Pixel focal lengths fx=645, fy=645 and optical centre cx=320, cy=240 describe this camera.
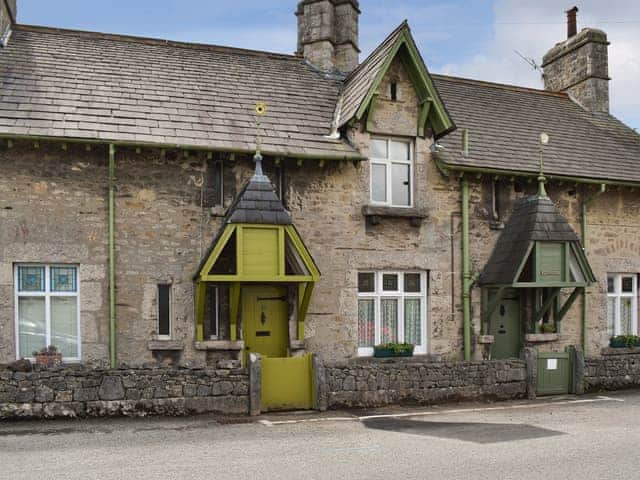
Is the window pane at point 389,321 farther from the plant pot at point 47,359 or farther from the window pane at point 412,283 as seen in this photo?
the plant pot at point 47,359

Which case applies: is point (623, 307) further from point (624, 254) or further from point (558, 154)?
point (558, 154)

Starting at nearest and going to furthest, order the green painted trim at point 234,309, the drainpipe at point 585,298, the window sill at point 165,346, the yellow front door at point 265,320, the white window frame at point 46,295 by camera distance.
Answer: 1. the white window frame at point 46,295
2. the green painted trim at point 234,309
3. the window sill at point 165,346
4. the yellow front door at point 265,320
5. the drainpipe at point 585,298

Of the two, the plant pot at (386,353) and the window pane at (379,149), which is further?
the window pane at (379,149)

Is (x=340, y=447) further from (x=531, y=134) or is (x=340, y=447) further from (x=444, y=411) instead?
(x=531, y=134)

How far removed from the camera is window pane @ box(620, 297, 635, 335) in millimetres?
16516

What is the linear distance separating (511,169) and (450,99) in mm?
3558

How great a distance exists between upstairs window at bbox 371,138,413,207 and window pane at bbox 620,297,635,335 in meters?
6.55

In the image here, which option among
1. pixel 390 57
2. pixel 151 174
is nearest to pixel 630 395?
pixel 390 57

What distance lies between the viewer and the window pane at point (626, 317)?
54.2 feet

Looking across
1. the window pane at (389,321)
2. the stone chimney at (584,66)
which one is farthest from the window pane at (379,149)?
the stone chimney at (584,66)

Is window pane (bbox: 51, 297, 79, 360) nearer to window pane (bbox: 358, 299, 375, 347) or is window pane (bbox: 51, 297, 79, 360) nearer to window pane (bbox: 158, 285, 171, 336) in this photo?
window pane (bbox: 158, 285, 171, 336)

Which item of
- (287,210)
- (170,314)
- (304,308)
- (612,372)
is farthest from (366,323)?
(612,372)

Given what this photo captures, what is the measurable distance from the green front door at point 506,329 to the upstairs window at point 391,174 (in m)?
3.47

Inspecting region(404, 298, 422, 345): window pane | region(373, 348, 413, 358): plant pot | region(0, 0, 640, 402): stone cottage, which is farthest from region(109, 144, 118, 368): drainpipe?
region(404, 298, 422, 345): window pane
